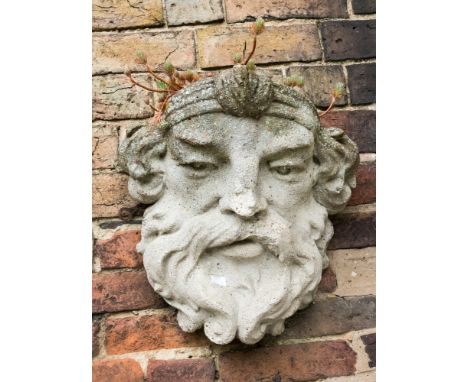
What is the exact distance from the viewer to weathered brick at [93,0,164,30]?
118 centimetres

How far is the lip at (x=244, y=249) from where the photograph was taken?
38.7 inches

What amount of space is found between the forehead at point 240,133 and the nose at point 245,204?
8cm

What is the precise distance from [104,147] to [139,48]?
0.74ft

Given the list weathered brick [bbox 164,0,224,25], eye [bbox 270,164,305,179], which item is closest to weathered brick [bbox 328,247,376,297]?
eye [bbox 270,164,305,179]

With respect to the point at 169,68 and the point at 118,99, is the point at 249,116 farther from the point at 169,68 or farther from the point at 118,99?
the point at 118,99

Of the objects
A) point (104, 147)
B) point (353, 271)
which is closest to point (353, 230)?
point (353, 271)

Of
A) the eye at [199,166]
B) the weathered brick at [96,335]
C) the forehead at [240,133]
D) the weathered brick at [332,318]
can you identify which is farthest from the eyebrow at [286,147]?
the weathered brick at [96,335]

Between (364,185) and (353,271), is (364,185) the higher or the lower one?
the higher one

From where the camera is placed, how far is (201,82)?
97cm

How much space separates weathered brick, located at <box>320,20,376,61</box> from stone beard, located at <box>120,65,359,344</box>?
0.86 ft

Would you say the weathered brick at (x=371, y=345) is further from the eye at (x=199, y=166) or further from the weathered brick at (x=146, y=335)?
the eye at (x=199, y=166)

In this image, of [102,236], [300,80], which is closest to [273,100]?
[300,80]

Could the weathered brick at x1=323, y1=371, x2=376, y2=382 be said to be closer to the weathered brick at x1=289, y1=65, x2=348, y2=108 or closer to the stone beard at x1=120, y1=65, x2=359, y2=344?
the stone beard at x1=120, y1=65, x2=359, y2=344

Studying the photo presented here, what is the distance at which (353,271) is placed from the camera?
1144 mm
